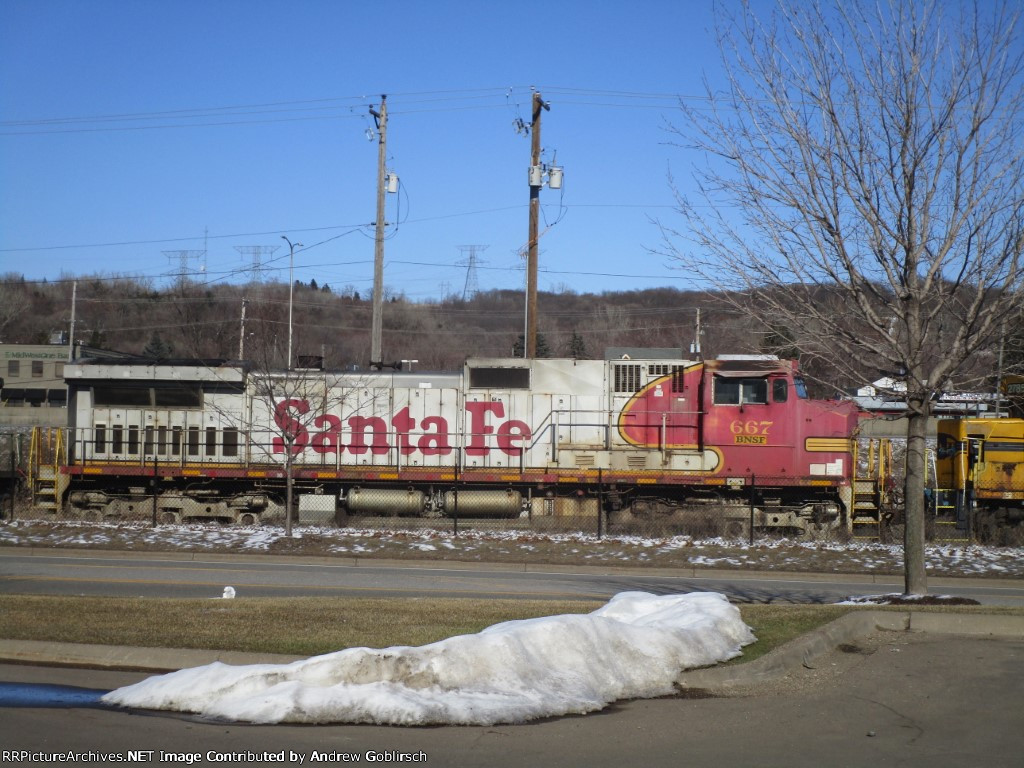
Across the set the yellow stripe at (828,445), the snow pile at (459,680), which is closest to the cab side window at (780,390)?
the yellow stripe at (828,445)

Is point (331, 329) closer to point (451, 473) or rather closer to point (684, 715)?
point (451, 473)

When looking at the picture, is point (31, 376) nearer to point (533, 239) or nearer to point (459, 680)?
point (533, 239)

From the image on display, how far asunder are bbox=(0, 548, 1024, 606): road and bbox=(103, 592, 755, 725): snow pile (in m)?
6.72

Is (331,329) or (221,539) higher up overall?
(331,329)

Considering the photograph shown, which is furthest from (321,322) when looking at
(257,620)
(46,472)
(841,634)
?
(841,634)

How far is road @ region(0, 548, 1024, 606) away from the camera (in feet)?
46.4

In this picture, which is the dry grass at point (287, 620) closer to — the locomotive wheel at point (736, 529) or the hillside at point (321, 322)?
the locomotive wheel at point (736, 529)

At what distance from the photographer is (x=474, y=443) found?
22.5 meters

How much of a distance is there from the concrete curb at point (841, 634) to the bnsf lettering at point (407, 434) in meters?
13.9

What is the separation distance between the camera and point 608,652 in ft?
23.0

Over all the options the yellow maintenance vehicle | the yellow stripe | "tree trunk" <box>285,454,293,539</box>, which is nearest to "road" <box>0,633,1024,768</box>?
"tree trunk" <box>285,454,293,539</box>

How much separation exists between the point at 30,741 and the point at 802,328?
334 inches

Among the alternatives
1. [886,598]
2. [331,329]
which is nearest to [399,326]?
[331,329]

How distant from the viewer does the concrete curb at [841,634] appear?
23.1 feet
